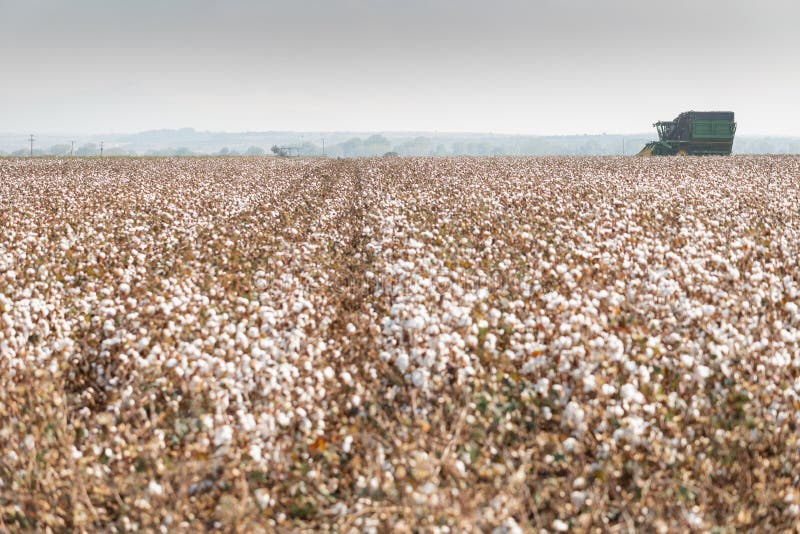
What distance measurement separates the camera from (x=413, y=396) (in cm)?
567

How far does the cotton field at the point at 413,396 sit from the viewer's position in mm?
4711

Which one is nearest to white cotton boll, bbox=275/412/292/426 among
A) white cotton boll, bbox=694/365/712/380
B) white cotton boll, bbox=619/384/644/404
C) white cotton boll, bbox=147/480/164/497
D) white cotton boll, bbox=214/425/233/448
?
white cotton boll, bbox=214/425/233/448

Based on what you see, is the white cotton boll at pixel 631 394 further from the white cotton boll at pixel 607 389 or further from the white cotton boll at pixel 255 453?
the white cotton boll at pixel 255 453

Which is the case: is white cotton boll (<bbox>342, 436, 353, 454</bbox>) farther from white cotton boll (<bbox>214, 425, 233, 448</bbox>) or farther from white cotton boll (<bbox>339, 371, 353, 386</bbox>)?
white cotton boll (<bbox>214, 425, 233, 448</bbox>)

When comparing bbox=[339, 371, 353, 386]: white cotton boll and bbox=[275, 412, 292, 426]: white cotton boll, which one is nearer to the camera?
bbox=[275, 412, 292, 426]: white cotton boll

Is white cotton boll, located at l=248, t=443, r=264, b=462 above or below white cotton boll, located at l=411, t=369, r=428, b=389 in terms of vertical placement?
below

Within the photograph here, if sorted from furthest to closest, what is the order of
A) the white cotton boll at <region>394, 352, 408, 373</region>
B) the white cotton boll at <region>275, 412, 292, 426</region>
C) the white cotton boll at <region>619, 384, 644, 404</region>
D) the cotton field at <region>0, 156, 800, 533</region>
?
the white cotton boll at <region>394, 352, 408, 373</region>, the white cotton boll at <region>275, 412, 292, 426</region>, the white cotton boll at <region>619, 384, 644, 404</region>, the cotton field at <region>0, 156, 800, 533</region>

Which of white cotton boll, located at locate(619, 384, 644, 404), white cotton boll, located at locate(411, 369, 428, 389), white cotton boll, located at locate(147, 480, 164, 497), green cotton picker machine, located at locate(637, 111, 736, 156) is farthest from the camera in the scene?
green cotton picker machine, located at locate(637, 111, 736, 156)

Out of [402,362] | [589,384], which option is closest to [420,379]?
[402,362]

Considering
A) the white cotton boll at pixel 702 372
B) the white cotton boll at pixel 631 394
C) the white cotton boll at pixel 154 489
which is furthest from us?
the white cotton boll at pixel 702 372

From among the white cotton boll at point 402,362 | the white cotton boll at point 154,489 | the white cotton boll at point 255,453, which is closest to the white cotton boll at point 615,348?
the white cotton boll at point 402,362

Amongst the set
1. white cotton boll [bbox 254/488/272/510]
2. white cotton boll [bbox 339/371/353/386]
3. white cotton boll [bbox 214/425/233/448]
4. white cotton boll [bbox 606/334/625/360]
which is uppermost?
white cotton boll [bbox 606/334/625/360]

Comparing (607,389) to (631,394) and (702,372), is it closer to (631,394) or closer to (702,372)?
(631,394)

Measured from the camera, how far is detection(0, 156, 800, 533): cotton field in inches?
185
